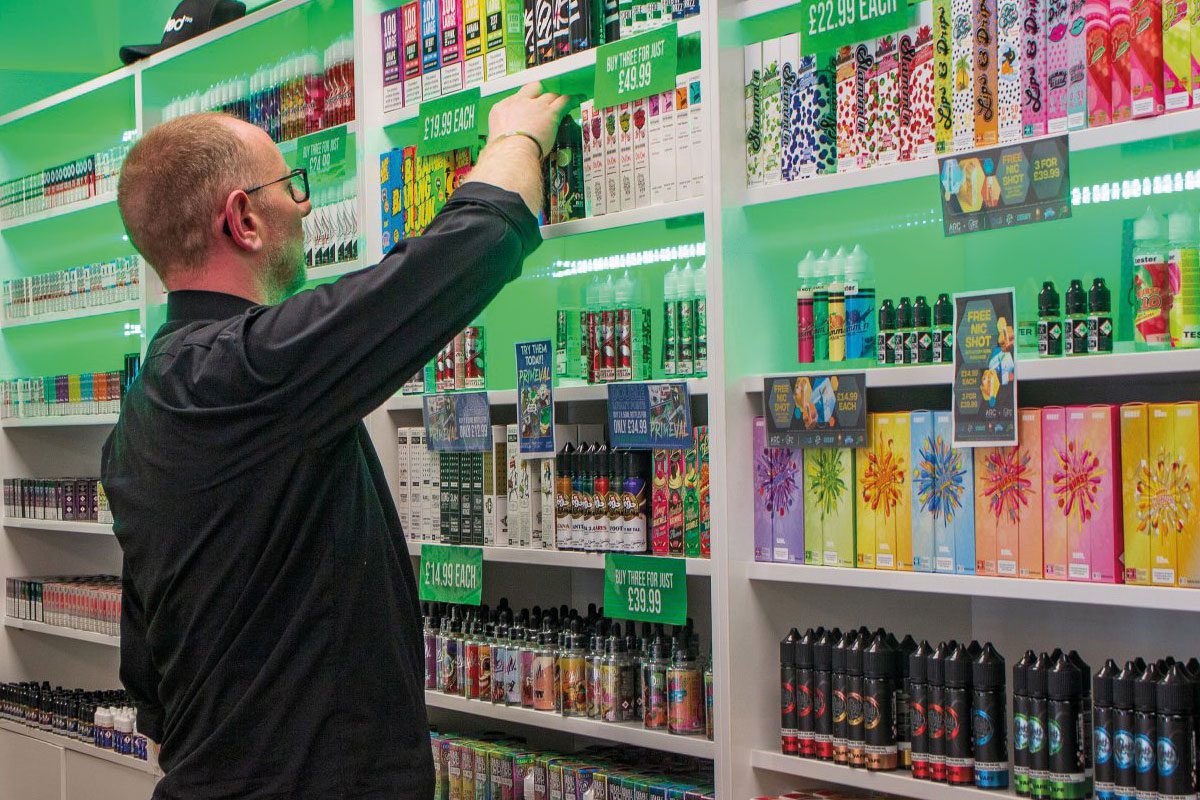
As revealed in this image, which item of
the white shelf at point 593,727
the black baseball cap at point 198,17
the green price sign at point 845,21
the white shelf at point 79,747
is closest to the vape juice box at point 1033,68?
the green price sign at point 845,21

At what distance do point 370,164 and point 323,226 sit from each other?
329mm

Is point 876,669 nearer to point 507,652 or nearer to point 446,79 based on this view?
point 507,652

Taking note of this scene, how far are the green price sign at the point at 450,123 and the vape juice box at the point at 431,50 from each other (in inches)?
3.8

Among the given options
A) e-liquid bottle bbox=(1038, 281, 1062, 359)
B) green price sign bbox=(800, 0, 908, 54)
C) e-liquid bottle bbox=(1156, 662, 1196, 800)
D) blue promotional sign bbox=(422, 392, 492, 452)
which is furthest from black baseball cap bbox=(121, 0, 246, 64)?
e-liquid bottle bbox=(1156, 662, 1196, 800)

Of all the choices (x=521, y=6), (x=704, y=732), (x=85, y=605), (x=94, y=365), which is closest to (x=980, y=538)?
(x=704, y=732)

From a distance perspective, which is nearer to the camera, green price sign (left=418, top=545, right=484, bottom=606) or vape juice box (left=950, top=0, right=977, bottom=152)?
vape juice box (left=950, top=0, right=977, bottom=152)

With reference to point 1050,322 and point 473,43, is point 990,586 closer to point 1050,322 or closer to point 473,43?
point 1050,322

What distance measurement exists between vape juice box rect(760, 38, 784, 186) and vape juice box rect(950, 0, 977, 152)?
16.8 inches

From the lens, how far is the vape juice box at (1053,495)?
246cm

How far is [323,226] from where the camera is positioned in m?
4.10

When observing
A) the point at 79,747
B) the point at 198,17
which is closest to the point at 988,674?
the point at 198,17

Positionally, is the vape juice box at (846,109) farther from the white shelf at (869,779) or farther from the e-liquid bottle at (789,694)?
the white shelf at (869,779)

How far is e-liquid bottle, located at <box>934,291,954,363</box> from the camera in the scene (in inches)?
105

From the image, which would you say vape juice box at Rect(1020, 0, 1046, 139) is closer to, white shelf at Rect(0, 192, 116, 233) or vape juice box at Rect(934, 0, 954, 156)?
vape juice box at Rect(934, 0, 954, 156)
